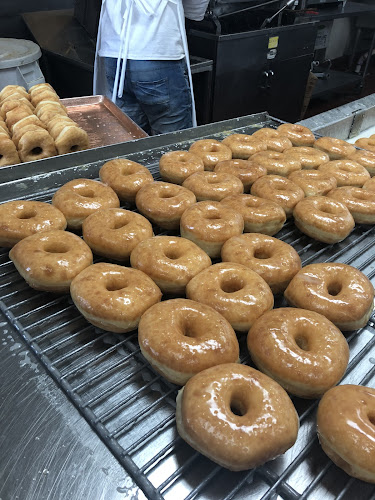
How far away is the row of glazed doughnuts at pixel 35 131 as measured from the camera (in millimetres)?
2748

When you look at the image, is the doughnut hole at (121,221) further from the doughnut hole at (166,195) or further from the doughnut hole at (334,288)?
the doughnut hole at (334,288)

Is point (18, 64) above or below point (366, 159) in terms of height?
above

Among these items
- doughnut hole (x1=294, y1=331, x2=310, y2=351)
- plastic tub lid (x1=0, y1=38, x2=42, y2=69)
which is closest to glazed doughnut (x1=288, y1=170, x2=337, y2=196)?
doughnut hole (x1=294, y1=331, x2=310, y2=351)

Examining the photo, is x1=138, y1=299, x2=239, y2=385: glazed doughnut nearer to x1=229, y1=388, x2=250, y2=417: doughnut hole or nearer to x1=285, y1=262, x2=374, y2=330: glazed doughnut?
x1=229, y1=388, x2=250, y2=417: doughnut hole

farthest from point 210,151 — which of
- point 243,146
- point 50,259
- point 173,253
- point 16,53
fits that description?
point 16,53

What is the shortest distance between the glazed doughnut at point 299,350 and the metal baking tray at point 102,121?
2255 mm

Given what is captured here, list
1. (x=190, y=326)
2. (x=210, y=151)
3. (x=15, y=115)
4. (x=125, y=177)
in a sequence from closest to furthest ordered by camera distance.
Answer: (x=190, y=326)
(x=125, y=177)
(x=210, y=151)
(x=15, y=115)

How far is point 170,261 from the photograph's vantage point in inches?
67.6

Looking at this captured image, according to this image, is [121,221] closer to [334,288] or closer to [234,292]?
[234,292]

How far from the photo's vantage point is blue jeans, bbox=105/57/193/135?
13.1 ft

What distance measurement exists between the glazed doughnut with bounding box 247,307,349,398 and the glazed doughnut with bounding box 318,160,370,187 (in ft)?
4.32

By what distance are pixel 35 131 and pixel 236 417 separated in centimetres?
240

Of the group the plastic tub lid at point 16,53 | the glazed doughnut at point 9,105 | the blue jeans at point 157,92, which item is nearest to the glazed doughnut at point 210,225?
the glazed doughnut at point 9,105

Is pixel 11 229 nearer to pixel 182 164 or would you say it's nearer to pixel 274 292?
pixel 182 164
